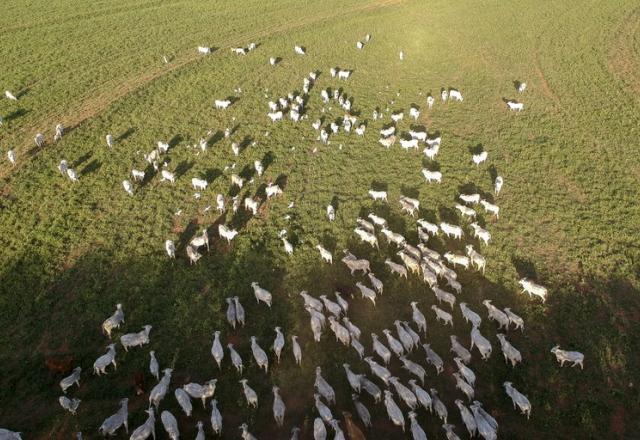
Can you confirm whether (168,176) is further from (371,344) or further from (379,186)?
(371,344)

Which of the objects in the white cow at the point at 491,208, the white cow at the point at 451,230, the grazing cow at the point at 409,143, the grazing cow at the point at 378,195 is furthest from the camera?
the grazing cow at the point at 409,143

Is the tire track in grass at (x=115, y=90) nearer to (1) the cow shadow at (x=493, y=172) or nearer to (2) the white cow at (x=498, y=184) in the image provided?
(1) the cow shadow at (x=493, y=172)

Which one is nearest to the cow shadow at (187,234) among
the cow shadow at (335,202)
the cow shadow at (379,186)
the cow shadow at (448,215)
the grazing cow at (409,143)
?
the cow shadow at (335,202)

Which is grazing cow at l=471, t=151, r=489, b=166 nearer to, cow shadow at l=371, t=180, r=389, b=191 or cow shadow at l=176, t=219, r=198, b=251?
cow shadow at l=371, t=180, r=389, b=191

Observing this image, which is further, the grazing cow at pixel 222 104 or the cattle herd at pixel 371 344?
the grazing cow at pixel 222 104

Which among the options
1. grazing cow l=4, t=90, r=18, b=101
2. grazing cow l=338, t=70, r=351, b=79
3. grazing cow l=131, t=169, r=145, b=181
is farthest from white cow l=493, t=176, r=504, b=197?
grazing cow l=4, t=90, r=18, b=101

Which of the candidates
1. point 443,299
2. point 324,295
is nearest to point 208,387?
point 324,295

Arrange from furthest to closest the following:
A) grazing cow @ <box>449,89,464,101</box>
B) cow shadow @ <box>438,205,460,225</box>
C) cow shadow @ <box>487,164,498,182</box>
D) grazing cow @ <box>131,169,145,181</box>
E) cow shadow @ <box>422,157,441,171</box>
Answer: grazing cow @ <box>449,89,464,101</box> → cow shadow @ <box>422,157,441,171</box> → cow shadow @ <box>487,164,498,182</box> → grazing cow @ <box>131,169,145,181</box> → cow shadow @ <box>438,205,460,225</box>
